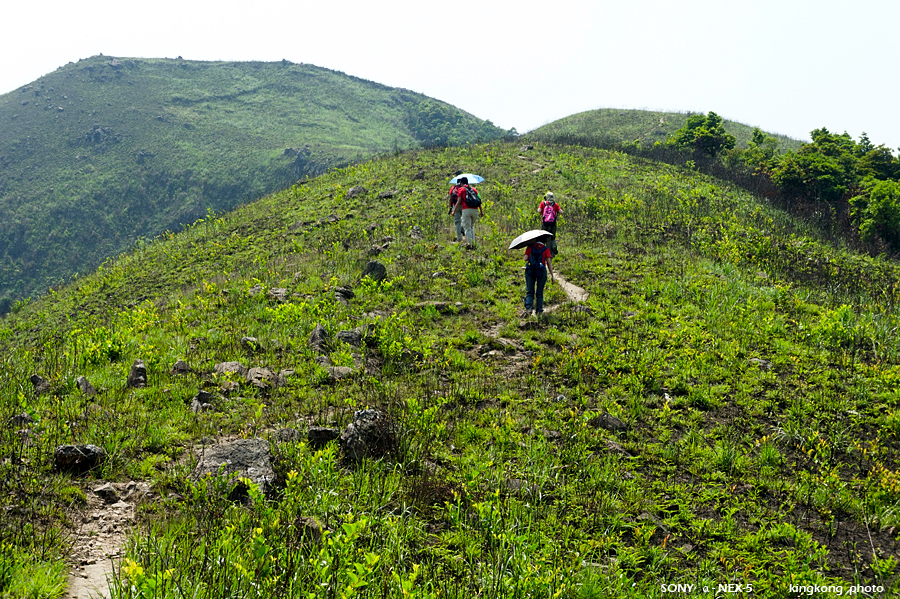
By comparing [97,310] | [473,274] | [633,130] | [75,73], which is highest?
[75,73]

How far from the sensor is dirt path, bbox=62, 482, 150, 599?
299 cm

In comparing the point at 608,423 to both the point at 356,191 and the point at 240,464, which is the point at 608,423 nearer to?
the point at 240,464

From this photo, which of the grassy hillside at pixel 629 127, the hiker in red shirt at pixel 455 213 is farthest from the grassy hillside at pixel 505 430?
the grassy hillside at pixel 629 127

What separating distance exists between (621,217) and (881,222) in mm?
12351

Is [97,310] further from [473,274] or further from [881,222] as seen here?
[881,222]

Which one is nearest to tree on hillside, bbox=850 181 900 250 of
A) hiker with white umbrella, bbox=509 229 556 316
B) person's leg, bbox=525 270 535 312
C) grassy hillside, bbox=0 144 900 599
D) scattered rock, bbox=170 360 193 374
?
grassy hillside, bbox=0 144 900 599

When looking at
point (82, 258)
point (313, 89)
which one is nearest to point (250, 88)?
point (313, 89)

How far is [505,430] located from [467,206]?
10090 millimetres

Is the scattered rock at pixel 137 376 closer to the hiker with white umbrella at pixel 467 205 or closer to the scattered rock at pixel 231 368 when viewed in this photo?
the scattered rock at pixel 231 368

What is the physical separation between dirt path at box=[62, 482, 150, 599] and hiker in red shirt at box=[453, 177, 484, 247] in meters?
12.0

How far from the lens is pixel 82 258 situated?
51.1 meters

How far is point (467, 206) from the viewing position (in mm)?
14734

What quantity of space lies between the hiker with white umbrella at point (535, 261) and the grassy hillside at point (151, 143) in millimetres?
32079

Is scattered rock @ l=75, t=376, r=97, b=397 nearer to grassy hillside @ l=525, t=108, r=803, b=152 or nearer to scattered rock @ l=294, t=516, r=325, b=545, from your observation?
scattered rock @ l=294, t=516, r=325, b=545
